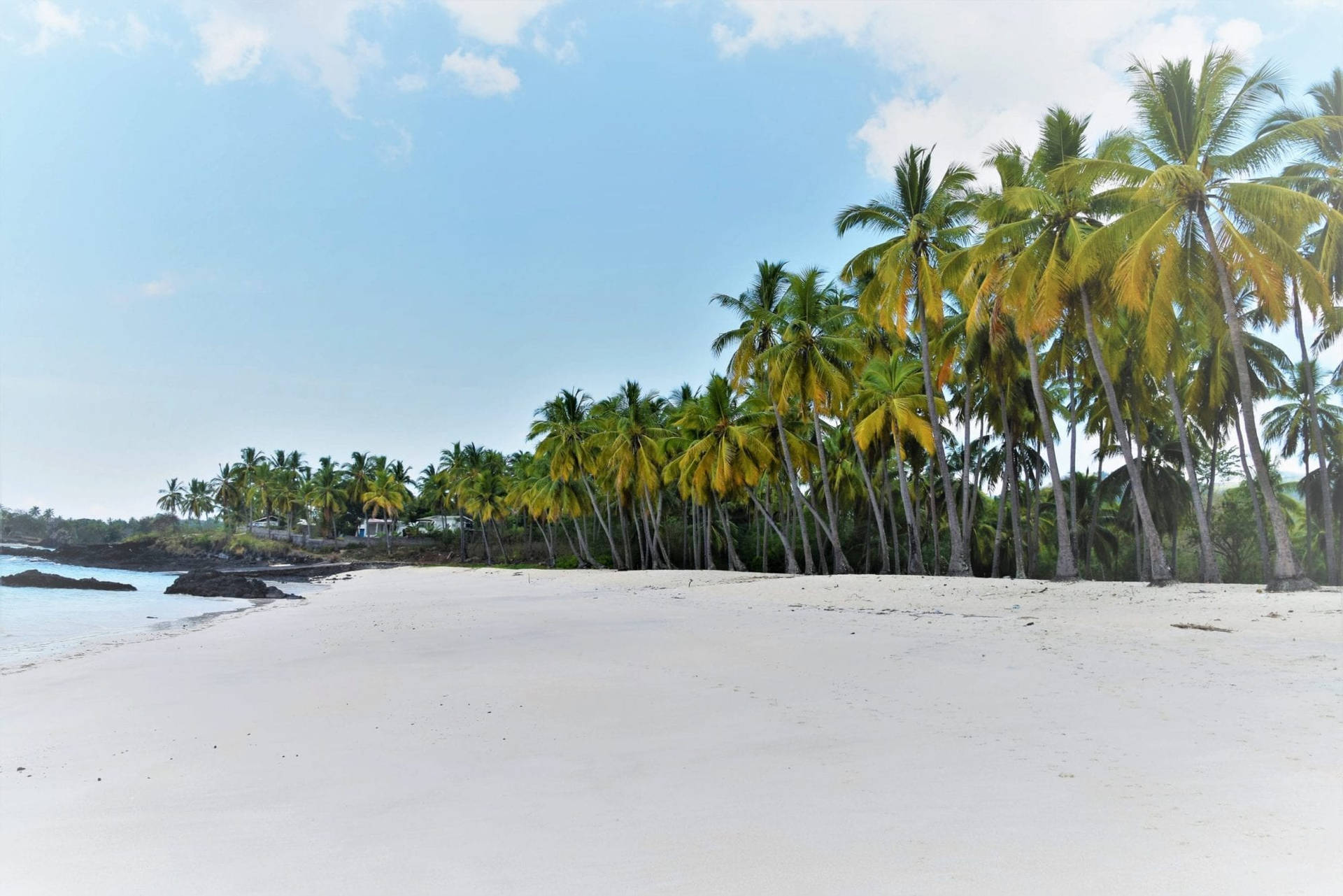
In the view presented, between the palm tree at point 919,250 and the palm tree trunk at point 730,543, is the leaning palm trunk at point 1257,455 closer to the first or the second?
the palm tree at point 919,250

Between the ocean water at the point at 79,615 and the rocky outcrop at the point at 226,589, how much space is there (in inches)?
23.3

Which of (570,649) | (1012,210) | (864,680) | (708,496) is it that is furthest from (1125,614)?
(708,496)

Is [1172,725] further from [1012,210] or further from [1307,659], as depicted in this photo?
[1012,210]

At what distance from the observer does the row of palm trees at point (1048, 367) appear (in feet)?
44.1

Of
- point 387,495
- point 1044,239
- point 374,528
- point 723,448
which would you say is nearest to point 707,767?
point 1044,239

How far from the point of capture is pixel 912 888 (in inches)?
108

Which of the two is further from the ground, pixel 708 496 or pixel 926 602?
pixel 708 496

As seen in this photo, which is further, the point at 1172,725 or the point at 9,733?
the point at 9,733

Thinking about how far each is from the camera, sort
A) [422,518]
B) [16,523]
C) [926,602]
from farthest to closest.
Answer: [16,523], [422,518], [926,602]

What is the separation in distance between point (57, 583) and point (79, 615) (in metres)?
17.0

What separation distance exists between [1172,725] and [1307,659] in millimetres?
3233

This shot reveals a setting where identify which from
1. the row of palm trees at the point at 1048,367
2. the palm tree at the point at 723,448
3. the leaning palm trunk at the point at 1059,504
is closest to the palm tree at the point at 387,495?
the row of palm trees at the point at 1048,367

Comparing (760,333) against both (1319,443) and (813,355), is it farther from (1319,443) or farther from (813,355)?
(1319,443)

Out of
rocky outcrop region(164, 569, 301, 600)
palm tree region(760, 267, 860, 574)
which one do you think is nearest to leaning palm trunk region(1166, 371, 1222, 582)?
palm tree region(760, 267, 860, 574)
